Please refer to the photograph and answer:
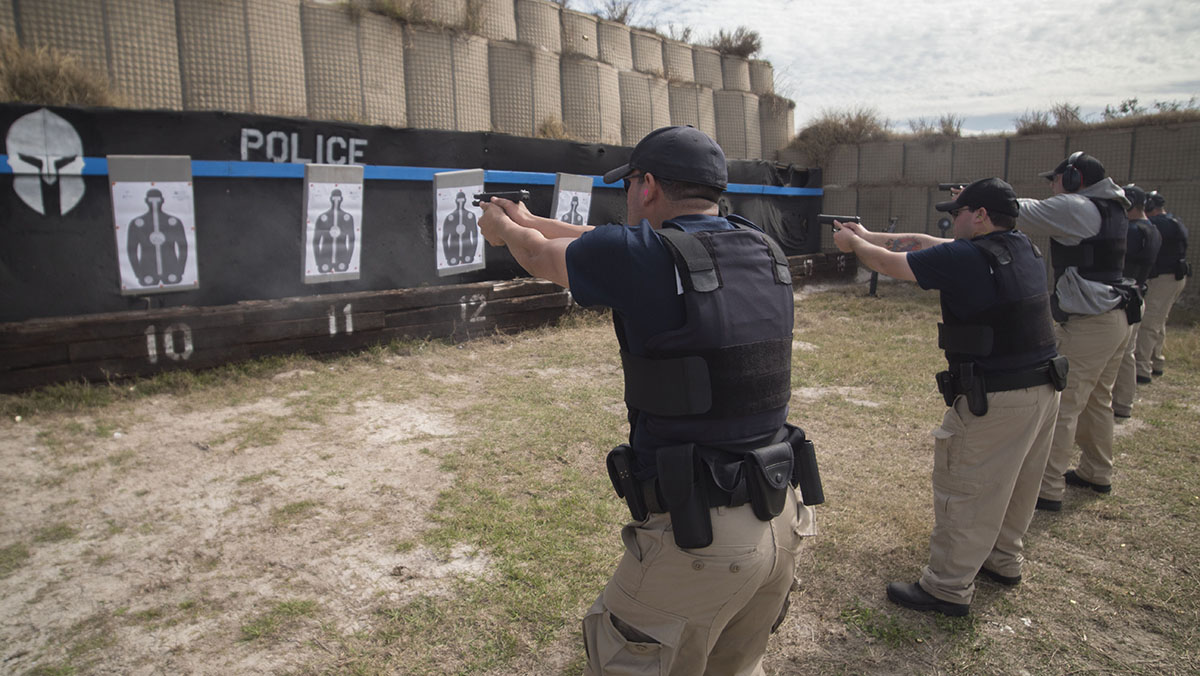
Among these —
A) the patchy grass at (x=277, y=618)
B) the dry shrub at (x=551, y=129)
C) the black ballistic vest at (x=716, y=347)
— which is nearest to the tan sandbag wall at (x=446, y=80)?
the dry shrub at (x=551, y=129)

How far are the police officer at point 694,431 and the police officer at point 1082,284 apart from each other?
309 centimetres

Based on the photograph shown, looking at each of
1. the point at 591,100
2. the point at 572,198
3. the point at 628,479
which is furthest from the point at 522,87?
the point at 628,479

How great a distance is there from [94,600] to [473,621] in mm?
1768

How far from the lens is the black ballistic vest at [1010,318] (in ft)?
10.2

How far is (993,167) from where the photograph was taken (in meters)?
13.3

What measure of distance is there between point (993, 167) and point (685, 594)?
14198 mm

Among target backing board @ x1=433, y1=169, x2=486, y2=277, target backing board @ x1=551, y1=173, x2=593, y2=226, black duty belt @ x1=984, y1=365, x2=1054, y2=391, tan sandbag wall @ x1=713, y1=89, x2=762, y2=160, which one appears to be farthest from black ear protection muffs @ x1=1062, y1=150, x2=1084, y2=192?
tan sandbag wall @ x1=713, y1=89, x2=762, y2=160

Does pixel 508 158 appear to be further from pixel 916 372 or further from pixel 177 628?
pixel 177 628

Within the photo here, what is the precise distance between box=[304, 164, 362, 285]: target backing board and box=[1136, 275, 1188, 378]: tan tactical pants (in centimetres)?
841

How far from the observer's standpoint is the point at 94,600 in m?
3.17

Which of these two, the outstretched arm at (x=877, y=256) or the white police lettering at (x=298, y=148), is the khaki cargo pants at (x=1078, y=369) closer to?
the outstretched arm at (x=877, y=256)

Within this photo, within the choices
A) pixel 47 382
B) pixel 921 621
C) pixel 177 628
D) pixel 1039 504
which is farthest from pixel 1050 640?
pixel 47 382

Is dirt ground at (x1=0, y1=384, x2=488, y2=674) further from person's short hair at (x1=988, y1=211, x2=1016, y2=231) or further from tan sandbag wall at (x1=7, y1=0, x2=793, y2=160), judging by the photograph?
tan sandbag wall at (x1=7, y1=0, x2=793, y2=160)

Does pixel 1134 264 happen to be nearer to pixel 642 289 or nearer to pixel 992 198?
pixel 992 198
